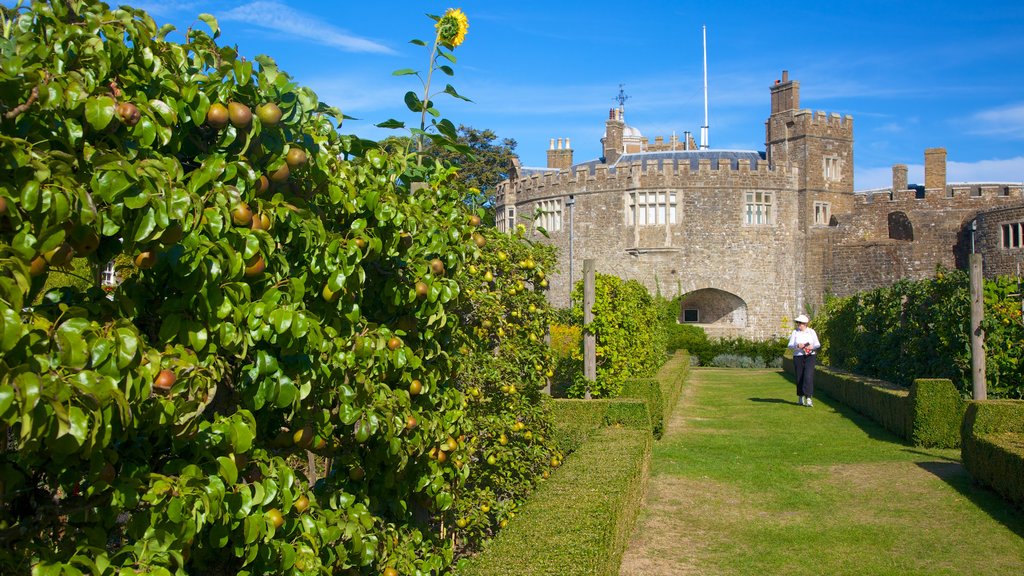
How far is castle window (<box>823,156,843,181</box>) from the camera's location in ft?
116

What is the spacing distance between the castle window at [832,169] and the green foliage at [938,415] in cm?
2683

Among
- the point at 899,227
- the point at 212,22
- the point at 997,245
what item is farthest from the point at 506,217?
the point at 212,22

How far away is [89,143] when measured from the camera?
6.59 ft

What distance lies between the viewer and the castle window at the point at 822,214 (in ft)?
115

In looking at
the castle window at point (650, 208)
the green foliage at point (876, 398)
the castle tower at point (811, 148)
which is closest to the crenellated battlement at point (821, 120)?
the castle tower at point (811, 148)

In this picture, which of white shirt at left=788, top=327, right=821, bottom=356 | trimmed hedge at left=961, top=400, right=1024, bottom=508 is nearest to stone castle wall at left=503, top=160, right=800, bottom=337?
white shirt at left=788, top=327, right=821, bottom=356

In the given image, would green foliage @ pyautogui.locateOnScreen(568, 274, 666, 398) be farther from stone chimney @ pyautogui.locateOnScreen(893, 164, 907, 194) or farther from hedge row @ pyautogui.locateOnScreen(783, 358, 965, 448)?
stone chimney @ pyautogui.locateOnScreen(893, 164, 907, 194)

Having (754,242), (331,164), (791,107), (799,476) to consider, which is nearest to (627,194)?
(754,242)

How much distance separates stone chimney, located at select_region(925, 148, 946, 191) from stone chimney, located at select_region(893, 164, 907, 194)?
0.87 metres

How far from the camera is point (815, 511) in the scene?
7.26 m

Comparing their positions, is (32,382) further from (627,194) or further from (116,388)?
(627,194)

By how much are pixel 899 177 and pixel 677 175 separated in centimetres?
993

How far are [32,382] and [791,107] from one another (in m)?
36.7

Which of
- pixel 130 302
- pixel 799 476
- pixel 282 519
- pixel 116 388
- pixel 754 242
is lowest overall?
pixel 799 476
